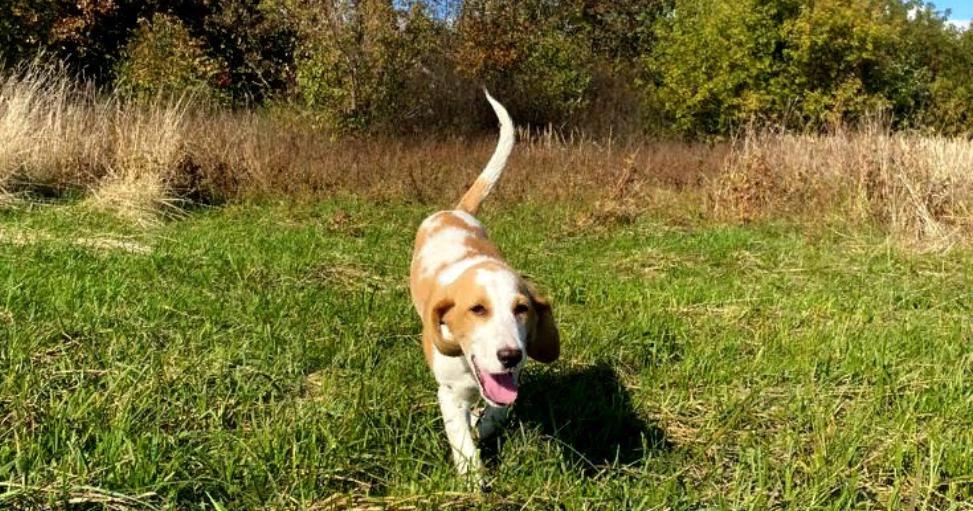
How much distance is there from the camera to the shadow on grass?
2904 millimetres

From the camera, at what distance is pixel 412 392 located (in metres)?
3.24

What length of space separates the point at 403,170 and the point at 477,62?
8143 mm

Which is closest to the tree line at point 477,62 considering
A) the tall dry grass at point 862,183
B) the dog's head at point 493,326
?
the tall dry grass at point 862,183

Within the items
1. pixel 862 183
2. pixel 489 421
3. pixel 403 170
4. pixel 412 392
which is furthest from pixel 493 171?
pixel 403 170

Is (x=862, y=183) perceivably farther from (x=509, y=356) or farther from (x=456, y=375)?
(x=509, y=356)

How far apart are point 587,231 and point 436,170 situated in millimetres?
4251

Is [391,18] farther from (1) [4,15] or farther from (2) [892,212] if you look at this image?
(2) [892,212]

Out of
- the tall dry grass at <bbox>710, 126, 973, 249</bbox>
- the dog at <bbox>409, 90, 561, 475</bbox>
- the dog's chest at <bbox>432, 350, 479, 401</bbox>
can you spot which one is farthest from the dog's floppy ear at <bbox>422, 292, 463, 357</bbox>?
the tall dry grass at <bbox>710, 126, 973, 249</bbox>

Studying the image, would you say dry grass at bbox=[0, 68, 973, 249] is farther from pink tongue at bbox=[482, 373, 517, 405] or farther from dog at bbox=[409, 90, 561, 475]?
pink tongue at bbox=[482, 373, 517, 405]

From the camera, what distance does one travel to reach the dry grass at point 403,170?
8469 mm

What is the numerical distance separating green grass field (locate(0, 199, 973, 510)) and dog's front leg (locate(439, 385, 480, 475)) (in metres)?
0.07

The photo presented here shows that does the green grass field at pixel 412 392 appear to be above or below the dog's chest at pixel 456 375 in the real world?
below

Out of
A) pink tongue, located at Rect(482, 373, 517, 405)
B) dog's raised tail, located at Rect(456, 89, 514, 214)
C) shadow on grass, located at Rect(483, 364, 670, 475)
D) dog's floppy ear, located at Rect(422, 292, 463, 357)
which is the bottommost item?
shadow on grass, located at Rect(483, 364, 670, 475)

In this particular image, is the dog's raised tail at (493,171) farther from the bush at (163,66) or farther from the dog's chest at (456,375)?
the bush at (163,66)
